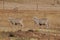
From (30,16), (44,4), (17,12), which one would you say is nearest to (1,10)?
(17,12)

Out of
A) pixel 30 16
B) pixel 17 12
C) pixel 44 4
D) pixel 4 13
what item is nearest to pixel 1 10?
pixel 4 13

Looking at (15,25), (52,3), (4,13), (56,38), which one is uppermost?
(52,3)

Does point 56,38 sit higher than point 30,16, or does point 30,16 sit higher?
point 30,16

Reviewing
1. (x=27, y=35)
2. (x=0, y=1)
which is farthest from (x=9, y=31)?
(x=0, y=1)

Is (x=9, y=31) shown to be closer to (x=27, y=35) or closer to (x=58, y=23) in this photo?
(x=27, y=35)

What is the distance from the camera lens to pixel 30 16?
2.31 m

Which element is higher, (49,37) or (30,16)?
(30,16)

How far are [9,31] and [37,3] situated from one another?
0.59m

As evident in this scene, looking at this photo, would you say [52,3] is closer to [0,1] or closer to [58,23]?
[58,23]

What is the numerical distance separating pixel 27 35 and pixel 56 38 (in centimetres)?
43

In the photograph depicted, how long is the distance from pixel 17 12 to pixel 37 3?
0.33m

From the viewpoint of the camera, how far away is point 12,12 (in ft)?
7.61

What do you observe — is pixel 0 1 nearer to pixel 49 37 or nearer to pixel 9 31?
pixel 9 31

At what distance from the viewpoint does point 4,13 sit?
7.60 feet
